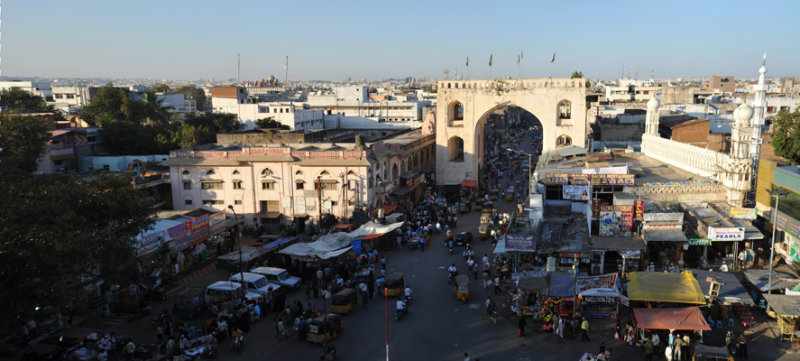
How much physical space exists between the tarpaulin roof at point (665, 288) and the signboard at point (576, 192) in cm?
648

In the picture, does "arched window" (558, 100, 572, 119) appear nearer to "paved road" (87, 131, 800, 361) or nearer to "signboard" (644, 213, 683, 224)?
"signboard" (644, 213, 683, 224)

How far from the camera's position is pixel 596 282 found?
16.1 metres

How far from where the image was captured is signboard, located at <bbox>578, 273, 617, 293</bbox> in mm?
15859

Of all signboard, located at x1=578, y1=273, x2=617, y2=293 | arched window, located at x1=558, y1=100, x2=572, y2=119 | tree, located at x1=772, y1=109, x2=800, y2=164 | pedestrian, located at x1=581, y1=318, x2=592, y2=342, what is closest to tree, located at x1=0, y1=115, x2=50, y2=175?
signboard, located at x1=578, y1=273, x2=617, y2=293

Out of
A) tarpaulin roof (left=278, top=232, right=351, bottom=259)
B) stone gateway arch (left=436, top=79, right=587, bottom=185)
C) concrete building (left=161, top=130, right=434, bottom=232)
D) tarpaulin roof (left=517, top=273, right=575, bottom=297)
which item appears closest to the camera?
tarpaulin roof (left=517, top=273, right=575, bottom=297)

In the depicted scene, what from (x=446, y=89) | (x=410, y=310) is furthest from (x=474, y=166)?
(x=410, y=310)

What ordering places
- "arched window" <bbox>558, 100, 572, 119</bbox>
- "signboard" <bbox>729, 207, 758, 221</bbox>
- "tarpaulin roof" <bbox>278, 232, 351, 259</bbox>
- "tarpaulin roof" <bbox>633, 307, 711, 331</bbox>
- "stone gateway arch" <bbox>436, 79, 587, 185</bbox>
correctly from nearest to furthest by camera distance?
1. "tarpaulin roof" <bbox>633, 307, 711, 331</bbox>
2. "signboard" <bbox>729, 207, 758, 221</bbox>
3. "tarpaulin roof" <bbox>278, 232, 351, 259</bbox>
4. "stone gateway arch" <bbox>436, 79, 587, 185</bbox>
5. "arched window" <bbox>558, 100, 572, 119</bbox>

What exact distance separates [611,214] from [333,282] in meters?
9.81

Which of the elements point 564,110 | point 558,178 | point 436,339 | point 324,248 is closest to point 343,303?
point 436,339

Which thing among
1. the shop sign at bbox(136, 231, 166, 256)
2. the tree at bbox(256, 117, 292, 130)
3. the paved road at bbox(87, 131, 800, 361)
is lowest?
the paved road at bbox(87, 131, 800, 361)

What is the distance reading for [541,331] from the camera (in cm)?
1548

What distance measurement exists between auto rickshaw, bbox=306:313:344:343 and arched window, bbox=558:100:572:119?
27604 mm

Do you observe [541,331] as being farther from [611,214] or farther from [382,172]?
[382,172]

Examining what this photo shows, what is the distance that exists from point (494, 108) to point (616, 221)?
67.0 feet
